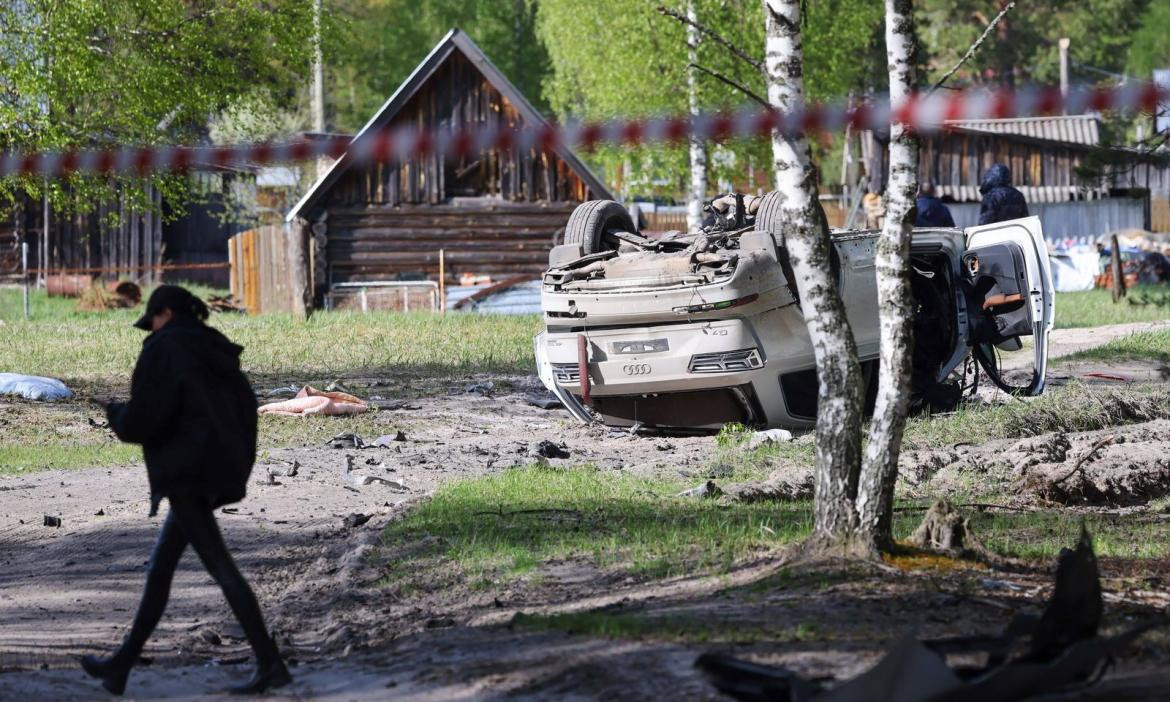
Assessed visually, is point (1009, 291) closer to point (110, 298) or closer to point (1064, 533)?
point (1064, 533)

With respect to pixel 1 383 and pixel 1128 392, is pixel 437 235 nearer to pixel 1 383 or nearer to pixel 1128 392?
pixel 1 383

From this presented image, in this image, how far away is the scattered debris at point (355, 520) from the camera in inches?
384

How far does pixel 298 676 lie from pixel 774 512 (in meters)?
3.73

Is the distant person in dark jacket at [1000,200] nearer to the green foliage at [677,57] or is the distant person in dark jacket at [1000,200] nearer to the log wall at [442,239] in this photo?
the green foliage at [677,57]

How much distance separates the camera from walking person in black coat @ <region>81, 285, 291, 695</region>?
20.3ft

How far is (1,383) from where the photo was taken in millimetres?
15914

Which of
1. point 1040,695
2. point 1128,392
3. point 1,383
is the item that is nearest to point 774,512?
point 1040,695

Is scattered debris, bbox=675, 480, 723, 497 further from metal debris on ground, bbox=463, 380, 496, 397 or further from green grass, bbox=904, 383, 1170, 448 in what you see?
metal debris on ground, bbox=463, 380, 496, 397

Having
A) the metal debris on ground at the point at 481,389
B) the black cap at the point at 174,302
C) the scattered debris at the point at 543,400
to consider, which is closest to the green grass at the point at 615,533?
the black cap at the point at 174,302

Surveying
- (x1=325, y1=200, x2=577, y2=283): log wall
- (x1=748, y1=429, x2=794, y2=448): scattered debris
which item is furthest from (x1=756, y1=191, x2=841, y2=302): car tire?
(x1=325, y1=200, x2=577, y2=283): log wall

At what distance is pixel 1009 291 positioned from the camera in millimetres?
13219

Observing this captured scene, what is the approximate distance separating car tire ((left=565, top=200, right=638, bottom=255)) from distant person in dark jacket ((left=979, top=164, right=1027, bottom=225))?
14.8 feet

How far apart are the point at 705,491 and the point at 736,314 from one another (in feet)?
7.80

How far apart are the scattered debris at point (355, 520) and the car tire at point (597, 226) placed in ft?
13.6
